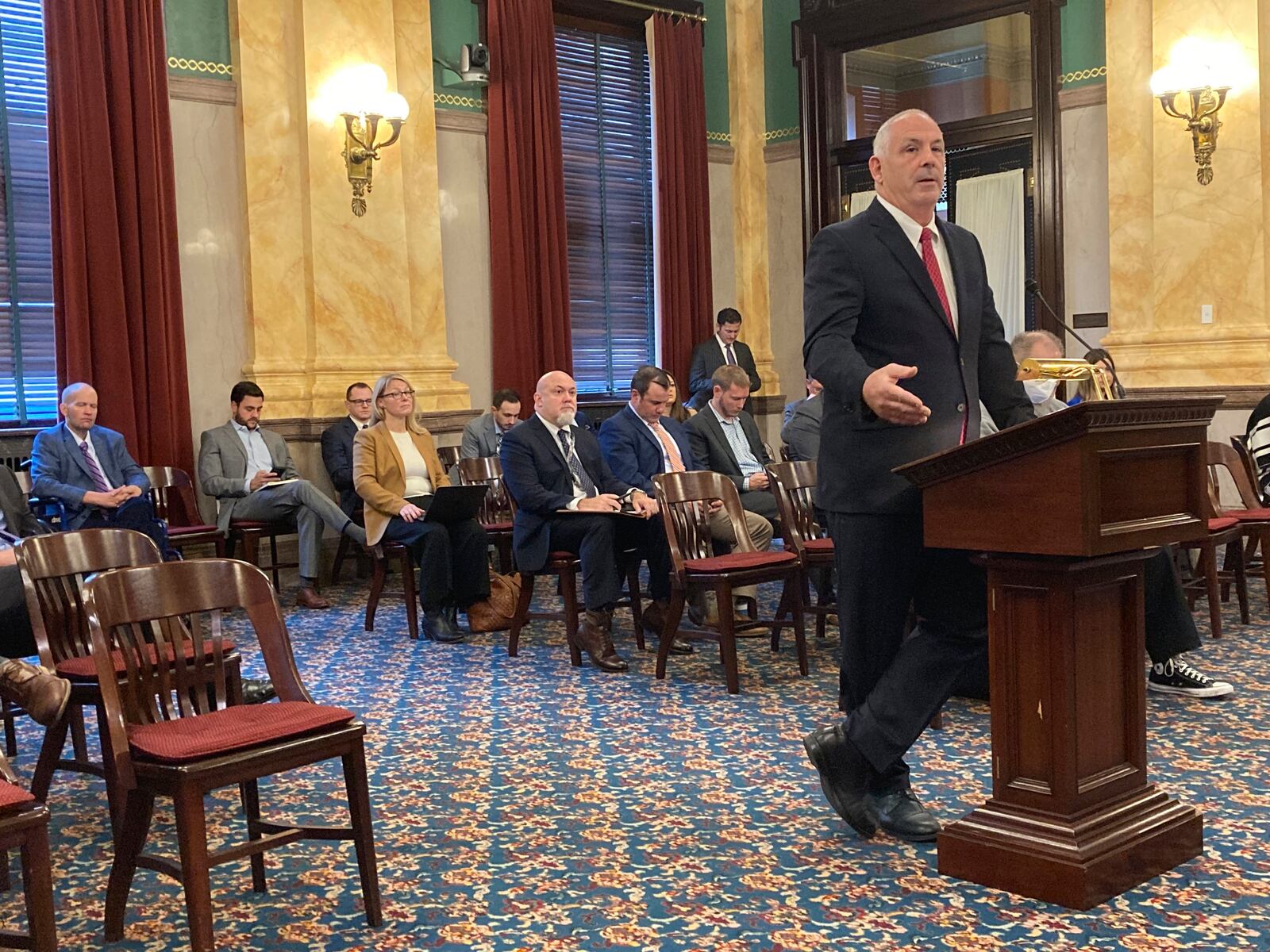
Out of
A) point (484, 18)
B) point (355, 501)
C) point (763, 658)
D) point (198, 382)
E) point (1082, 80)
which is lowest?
point (763, 658)

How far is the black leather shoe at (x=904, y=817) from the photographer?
3.37 m

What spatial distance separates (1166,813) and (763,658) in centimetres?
279

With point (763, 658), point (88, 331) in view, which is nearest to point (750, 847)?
point (763, 658)

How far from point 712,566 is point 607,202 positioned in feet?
18.3

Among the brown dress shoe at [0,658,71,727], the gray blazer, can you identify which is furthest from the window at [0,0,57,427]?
the brown dress shoe at [0,658,71,727]

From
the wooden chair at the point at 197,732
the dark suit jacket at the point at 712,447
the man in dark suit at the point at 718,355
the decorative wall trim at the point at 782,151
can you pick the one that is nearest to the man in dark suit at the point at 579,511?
the dark suit jacket at the point at 712,447

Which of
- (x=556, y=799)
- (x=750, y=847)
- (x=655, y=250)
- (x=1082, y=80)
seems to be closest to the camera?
(x=750, y=847)

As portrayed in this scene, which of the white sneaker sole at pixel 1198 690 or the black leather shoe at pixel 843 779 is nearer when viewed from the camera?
the black leather shoe at pixel 843 779

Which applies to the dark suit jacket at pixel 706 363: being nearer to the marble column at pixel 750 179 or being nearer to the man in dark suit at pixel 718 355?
the man in dark suit at pixel 718 355

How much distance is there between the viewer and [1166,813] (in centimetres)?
314

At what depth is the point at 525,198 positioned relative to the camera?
959 centimetres

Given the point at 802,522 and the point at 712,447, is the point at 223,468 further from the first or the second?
the point at 802,522

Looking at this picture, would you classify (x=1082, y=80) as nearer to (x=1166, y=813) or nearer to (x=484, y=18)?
(x=484, y=18)

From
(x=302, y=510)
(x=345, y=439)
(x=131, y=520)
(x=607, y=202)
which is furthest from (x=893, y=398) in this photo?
(x=607, y=202)
